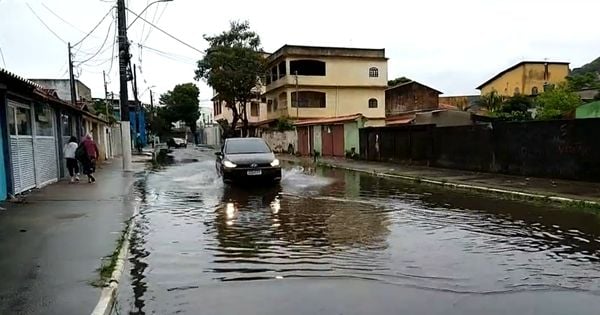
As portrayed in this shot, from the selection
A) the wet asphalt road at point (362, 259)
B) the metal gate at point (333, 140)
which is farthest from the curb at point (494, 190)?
the metal gate at point (333, 140)

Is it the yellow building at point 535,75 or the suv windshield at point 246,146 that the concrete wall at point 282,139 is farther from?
the yellow building at point 535,75

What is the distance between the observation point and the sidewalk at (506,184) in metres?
12.6

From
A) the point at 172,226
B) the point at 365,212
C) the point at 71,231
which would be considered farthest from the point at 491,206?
the point at 71,231

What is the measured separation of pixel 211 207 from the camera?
11977 mm

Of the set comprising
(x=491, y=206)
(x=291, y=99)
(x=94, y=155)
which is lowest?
(x=491, y=206)

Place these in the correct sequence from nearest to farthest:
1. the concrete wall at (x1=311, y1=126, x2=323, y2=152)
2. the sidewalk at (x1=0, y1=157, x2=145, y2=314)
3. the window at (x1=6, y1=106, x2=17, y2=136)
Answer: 1. the sidewalk at (x1=0, y1=157, x2=145, y2=314)
2. the window at (x1=6, y1=106, x2=17, y2=136)
3. the concrete wall at (x1=311, y1=126, x2=323, y2=152)

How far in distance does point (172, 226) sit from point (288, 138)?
34.3 m

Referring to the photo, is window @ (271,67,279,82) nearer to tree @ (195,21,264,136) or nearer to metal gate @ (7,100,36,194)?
tree @ (195,21,264,136)

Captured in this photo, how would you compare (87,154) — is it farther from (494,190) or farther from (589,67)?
(589,67)

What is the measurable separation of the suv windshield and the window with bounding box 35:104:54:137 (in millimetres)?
5665

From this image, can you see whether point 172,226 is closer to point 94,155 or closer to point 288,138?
point 94,155

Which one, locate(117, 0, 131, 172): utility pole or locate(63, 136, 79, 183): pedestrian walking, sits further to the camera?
locate(117, 0, 131, 172): utility pole

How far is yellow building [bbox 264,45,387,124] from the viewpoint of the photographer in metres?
48.6

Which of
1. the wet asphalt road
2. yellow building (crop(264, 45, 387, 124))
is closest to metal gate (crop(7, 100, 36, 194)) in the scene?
the wet asphalt road
